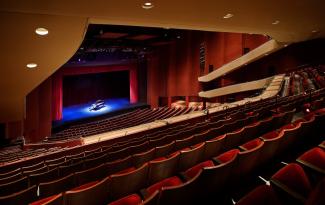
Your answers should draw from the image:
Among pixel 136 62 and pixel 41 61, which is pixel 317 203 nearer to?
pixel 41 61

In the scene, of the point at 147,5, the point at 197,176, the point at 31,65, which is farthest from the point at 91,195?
the point at 31,65

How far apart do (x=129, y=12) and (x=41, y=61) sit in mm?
1553

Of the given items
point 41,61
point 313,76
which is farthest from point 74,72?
point 313,76

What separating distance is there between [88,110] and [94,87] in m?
1.53

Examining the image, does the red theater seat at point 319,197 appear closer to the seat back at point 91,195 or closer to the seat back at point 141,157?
the seat back at point 91,195

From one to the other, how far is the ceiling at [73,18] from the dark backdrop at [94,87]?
28.9 ft

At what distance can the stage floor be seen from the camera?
38.6 feet

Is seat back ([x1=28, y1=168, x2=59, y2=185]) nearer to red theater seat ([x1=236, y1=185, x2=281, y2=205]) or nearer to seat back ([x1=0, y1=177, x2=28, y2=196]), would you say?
seat back ([x1=0, y1=177, x2=28, y2=196])

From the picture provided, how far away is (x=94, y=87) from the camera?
1395 cm

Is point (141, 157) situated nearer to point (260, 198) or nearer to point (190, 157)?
point (190, 157)

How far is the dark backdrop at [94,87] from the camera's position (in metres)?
13.0

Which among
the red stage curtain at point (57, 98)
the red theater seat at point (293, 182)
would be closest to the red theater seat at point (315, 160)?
the red theater seat at point (293, 182)

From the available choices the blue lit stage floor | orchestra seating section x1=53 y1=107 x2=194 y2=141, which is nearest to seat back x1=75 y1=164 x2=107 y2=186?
orchestra seating section x1=53 y1=107 x2=194 y2=141

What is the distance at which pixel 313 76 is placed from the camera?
22.9 ft
